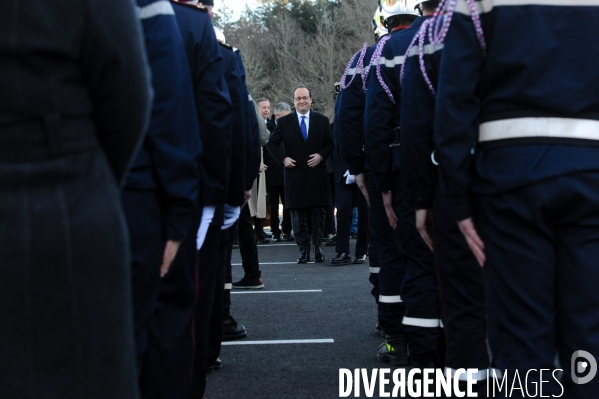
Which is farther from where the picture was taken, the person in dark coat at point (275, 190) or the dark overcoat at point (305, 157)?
the person in dark coat at point (275, 190)

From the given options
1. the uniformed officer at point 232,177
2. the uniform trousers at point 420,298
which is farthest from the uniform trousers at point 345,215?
the uniform trousers at point 420,298

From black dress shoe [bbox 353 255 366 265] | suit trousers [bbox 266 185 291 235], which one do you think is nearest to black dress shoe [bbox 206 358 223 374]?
black dress shoe [bbox 353 255 366 265]

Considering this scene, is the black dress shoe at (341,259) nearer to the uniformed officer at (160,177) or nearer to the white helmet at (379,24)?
the white helmet at (379,24)

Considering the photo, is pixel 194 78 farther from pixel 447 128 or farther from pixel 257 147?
pixel 257 147

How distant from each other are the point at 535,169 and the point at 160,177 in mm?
1273

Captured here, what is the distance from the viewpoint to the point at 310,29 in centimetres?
4988

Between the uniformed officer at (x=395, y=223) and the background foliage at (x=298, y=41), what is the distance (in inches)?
1439

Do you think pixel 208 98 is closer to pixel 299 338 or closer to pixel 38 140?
pixel 38 140

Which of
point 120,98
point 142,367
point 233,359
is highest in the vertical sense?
point 120,98

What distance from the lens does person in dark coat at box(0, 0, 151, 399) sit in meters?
1.88

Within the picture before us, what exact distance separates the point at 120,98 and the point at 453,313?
7.28 ft

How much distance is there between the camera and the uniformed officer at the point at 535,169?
8.77ft

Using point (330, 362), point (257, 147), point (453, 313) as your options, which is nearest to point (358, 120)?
point (257, 147)

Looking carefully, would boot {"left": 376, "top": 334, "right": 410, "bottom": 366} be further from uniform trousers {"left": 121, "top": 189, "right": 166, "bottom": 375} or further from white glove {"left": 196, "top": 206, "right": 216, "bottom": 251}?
uniform trousers {"left": 121, "top": 189, "right": 166, "bottom": 375}
